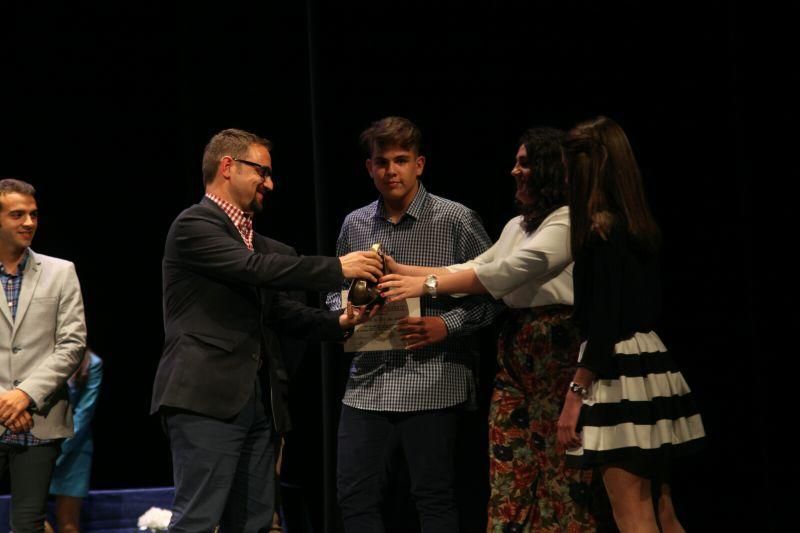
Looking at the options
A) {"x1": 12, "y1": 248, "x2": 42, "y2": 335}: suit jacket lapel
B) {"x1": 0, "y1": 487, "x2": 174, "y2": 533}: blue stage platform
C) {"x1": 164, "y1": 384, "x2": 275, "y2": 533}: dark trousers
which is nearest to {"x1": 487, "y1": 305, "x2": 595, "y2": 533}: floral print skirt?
{"x1": 164, "y1": 384, "x2": 275, "y2": 533}: dark trousers

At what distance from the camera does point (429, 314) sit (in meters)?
3.36

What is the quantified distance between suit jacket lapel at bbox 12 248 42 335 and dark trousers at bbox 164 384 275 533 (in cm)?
96

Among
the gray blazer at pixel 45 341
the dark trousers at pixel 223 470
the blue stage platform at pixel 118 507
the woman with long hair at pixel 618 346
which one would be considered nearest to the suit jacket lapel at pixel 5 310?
the gray blazer at pixel 45 341

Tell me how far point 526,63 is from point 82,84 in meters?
2.42

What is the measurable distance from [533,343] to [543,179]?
0.56 meters

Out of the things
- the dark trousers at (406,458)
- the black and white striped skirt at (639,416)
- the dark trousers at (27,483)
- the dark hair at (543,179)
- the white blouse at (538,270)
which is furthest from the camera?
the dark trousers at (27,483)

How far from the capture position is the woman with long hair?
2.54m

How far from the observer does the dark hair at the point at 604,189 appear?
8.43 feet

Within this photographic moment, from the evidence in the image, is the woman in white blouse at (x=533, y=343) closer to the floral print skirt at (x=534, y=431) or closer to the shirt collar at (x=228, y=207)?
the floral print skirt at (x=534, y=431)

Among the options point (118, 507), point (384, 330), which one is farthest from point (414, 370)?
point (118, 507)

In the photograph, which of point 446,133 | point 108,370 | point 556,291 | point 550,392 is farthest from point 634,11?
point 108,370

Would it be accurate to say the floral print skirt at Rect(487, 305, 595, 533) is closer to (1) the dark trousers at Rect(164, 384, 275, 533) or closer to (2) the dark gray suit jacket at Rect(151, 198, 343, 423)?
(2) the dark gray suit jacket at Rect(151, 198, 343, 423)

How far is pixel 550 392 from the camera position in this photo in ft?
9.82

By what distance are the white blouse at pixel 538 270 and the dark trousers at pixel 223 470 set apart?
0.87 metres
